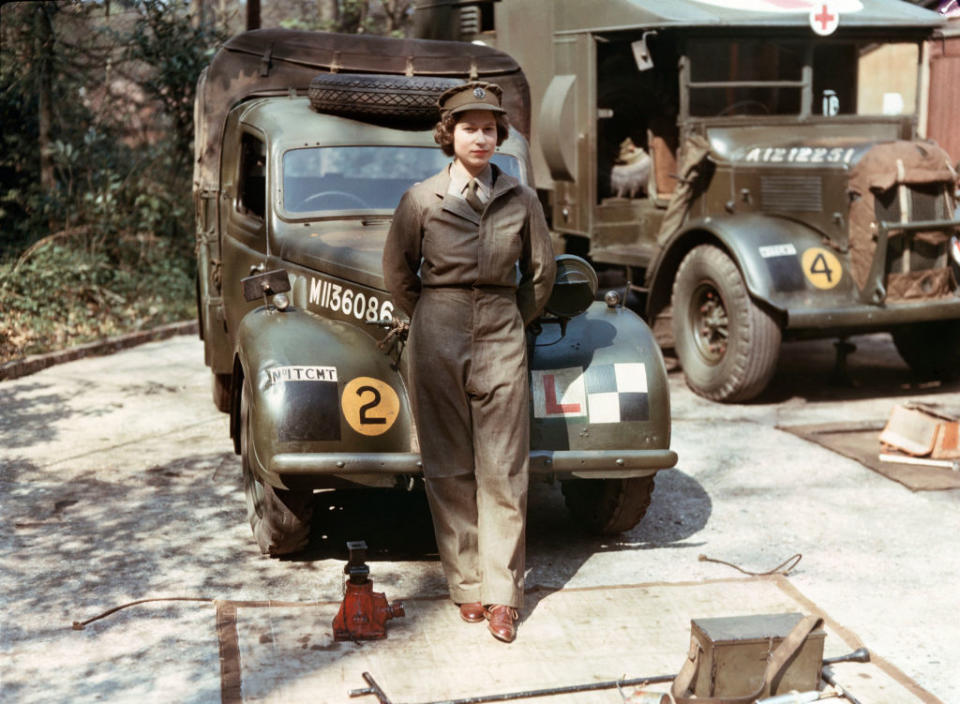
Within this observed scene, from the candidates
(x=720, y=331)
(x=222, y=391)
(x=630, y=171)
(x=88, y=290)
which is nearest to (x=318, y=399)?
(x=222, y=391)

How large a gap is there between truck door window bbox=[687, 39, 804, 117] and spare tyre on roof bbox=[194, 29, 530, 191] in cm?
198

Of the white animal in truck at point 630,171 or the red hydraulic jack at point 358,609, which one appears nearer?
the red hydraulic jack at point 358,609

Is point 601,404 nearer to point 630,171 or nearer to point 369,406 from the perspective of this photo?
point 369,406

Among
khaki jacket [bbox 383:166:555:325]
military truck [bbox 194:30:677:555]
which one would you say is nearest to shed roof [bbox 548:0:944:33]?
military truck [bbox 194:30:677:555]

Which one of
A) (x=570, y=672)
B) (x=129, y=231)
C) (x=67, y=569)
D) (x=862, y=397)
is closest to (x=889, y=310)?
(x=862, y=397)

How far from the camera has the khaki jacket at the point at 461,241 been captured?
473 cm

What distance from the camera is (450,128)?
15.6 feet

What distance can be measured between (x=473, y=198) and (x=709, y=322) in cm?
452

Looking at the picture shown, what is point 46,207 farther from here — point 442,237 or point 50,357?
point 442,237

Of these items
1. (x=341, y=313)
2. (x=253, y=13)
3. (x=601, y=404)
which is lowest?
(x=601, y=404)

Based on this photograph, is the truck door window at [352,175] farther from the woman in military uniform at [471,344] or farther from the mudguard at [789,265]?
the mudguard at [789,265]

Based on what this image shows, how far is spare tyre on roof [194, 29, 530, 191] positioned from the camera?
739cm

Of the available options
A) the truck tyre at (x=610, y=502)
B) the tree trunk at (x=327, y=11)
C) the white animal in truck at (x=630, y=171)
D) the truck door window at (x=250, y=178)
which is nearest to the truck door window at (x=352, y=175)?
the truck door window at (x=250, y=178)

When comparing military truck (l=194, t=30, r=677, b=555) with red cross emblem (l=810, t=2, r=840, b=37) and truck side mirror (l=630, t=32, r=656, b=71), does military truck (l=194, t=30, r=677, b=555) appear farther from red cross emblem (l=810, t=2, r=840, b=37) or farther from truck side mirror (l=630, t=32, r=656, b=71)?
red cross emblem (l=810, t=2, r=840, b=37)
